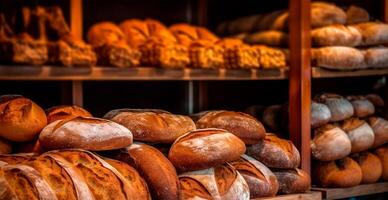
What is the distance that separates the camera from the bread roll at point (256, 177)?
7.35 ft

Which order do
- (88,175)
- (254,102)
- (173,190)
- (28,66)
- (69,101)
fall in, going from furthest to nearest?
(254,102) → (69,101) → (28,66) → (173,190) → (88,175)

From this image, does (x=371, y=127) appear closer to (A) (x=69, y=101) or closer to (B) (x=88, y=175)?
(A) (x=69, y=101)

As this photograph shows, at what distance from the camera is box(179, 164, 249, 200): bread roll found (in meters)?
1.98

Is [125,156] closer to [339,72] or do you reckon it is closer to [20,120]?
[20,120]

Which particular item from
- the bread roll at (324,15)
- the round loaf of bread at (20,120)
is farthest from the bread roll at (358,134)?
the round loaf of bread at (20,120)

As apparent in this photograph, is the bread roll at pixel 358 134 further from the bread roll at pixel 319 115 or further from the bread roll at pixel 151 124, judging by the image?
the bread roll at pixel 151 124

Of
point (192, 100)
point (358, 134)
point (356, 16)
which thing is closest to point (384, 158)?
point (358, 134)

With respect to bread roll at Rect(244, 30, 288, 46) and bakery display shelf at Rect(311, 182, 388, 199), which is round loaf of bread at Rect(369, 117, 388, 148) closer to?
bakery display shelf at Rect(311, 182, 388, 199)

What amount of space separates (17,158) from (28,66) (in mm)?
564

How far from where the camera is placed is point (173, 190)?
6.15 ft

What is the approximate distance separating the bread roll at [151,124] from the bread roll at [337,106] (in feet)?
3.33

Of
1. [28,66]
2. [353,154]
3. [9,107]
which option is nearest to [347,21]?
[353,154]

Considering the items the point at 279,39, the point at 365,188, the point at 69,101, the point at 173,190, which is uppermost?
the point at 279,39

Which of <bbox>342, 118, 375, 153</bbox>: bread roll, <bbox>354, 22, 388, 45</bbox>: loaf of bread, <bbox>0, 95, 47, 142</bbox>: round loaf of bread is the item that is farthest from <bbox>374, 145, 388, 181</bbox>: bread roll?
<bbox>0, 95, 47, 142</bbox>: round loaf of bread
